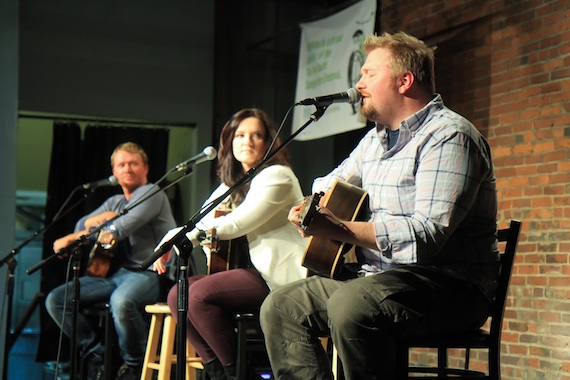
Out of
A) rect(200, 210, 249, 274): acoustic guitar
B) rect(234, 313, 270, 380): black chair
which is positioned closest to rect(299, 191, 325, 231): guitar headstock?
rect(234, 313, 270, 380): black chair

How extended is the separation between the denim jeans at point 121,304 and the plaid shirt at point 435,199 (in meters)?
1.98

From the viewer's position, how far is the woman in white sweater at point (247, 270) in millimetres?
3078

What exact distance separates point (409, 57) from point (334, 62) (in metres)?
3.31

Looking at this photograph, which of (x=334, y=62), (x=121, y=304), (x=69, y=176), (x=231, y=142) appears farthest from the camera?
(x=69, y=176)

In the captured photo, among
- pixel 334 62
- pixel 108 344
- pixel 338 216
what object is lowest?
pixel 108 344

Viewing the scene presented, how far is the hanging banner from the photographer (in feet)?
18.1

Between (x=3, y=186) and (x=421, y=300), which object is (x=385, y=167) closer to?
(x=421, y=300)

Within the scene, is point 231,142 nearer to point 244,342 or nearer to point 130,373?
point 244,342

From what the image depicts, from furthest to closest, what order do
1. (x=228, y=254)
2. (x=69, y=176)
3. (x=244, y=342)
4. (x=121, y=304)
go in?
1. (x=69, y=176)
2. (x=121, y=304)
3. (x=228, y=254)
4. (x=244, y=342)

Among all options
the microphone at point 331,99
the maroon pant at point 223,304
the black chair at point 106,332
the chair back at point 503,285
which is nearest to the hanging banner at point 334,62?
Result: the black chair at point 106,332

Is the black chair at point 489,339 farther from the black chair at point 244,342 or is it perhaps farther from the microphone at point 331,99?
the black chair at point 244,342

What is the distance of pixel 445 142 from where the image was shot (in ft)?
7.54

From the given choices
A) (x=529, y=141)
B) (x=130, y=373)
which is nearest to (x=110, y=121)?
(x=130, y=373)

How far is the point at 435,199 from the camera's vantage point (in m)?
2.23
